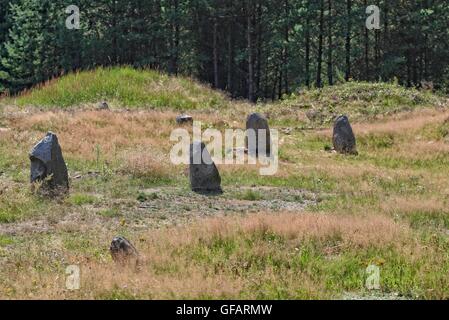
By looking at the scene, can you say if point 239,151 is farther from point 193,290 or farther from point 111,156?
point 193,290

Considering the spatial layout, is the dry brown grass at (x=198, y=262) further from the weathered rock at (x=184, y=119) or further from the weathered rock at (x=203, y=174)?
the weathered rock at (x=184, y=119)

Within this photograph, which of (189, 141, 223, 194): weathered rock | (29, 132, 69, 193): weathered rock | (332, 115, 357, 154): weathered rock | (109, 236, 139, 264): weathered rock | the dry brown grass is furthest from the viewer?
(332, 115, 357, 154): weathered rock

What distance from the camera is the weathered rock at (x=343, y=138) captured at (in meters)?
24.9

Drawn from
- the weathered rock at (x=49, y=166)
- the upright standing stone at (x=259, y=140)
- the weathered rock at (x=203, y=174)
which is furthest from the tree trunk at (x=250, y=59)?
the weathered rock at (x=49, y=166)

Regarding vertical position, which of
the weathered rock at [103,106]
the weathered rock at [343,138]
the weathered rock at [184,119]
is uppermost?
the weathered rock at [103,106]

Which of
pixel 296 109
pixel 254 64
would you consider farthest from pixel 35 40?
pixel 296 109

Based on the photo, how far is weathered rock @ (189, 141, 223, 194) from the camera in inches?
671

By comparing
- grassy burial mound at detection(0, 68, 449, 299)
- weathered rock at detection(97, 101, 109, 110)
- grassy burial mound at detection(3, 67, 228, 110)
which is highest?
grassy burial mound at detection(3, 67, 228, 110)

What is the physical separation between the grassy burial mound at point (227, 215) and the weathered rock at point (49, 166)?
48cm

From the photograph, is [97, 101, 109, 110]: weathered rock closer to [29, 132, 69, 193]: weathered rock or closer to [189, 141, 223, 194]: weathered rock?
[189, 141, 223, 194]: weathered rock

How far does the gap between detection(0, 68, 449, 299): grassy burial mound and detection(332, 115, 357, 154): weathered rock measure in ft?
1.61

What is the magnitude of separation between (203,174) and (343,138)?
9573mm

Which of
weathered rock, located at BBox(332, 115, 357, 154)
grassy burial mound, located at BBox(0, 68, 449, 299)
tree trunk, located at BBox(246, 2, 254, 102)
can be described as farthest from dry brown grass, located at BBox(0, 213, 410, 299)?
tree trunk, located at BBox(246, 2, 254, 102)

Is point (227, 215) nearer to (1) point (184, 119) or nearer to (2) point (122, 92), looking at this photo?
(1) point (184, 119)
